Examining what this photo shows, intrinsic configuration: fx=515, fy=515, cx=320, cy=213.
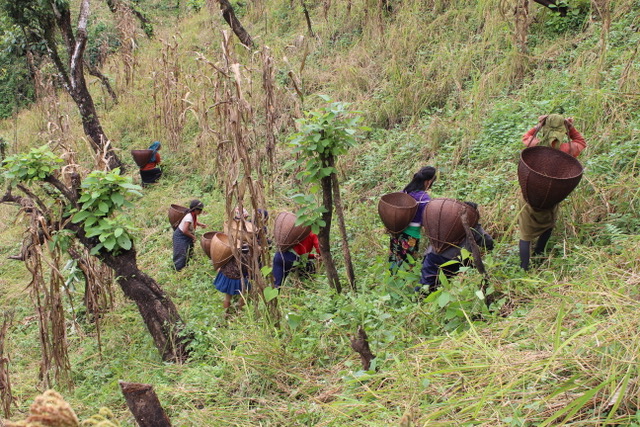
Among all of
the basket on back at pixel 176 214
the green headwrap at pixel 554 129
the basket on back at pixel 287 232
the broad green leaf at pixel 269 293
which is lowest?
the basket on back at pixel 176 214

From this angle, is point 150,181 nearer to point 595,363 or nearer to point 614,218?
point 614,218

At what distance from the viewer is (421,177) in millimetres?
4605

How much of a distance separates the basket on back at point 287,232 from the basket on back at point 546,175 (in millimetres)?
1947

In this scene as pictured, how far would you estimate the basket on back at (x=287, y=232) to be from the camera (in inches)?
186

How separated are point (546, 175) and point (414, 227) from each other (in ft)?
4.29

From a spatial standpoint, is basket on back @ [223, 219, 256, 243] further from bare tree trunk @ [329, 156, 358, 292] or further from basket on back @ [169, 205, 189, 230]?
basket on back @ [169, 205, 189, 230]

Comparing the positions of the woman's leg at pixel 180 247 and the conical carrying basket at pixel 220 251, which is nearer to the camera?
the conical carrying basket at pixel 220 251

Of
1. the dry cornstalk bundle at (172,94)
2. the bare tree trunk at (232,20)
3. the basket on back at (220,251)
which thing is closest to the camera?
the basket on back at (220,251)

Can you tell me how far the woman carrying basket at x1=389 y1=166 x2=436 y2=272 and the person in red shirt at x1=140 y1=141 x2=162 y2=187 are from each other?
18.0 ft

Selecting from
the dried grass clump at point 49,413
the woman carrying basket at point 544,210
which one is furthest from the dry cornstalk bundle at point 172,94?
the dried grass clump at point 49,413

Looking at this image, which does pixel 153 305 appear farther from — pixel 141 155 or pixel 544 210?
pixel 141 155

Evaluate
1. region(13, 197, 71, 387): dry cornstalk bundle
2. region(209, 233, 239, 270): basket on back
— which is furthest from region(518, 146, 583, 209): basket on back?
region(13, 197, 71, 387): dry cornstalk bundle

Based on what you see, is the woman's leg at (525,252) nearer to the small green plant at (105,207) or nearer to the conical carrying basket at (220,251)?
the conical carrying basket at (220,251)

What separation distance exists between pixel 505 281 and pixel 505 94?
138 inches
